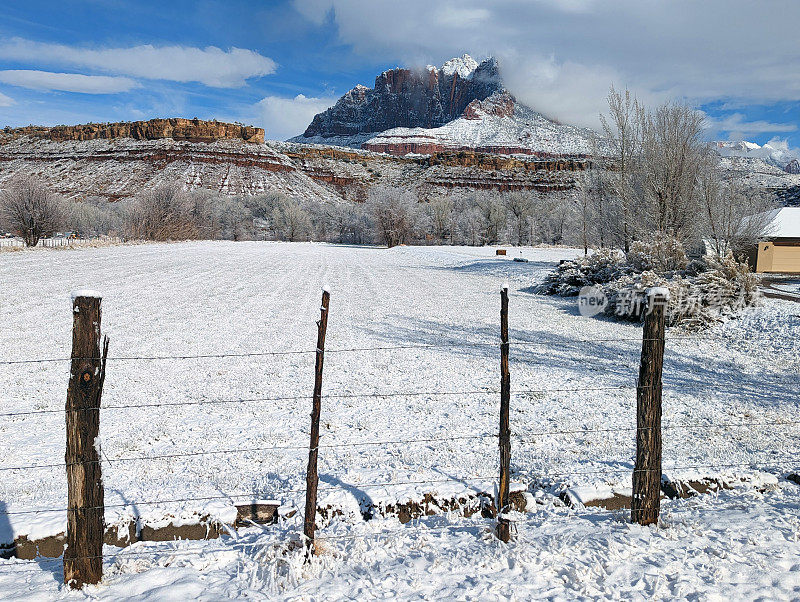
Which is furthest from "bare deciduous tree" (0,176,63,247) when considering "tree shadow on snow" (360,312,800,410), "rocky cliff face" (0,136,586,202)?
"rocky cliff face" (0,136,586,202)

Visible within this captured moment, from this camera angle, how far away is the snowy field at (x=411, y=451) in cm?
325

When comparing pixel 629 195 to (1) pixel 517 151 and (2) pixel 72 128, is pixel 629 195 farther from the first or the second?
(1) pixel 517 151

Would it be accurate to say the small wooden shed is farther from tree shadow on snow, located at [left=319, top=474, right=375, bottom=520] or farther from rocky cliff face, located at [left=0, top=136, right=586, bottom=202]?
rocky cliff face, located at [left=0, top=136, right=586, bottom=202]

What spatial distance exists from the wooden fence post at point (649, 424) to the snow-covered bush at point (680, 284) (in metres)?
10.4

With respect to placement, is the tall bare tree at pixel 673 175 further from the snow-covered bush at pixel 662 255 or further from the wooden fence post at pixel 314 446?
the wooden fence post at pixel 314 446

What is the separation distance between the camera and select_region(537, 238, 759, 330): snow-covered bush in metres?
13.3

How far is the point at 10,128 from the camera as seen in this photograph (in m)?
145

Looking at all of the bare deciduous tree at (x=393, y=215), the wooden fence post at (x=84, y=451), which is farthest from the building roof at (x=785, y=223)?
the bare deciduous tree at (x=393, y=215)

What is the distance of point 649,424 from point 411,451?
248 cm

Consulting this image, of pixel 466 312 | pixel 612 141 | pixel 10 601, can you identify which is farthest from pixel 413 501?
pixel 612 141

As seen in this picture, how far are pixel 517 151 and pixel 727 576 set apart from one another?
203 metres

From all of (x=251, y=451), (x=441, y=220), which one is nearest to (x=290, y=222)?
(x=441, y=220)

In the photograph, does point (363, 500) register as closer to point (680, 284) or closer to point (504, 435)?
point (504, 435)

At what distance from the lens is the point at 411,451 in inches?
214
